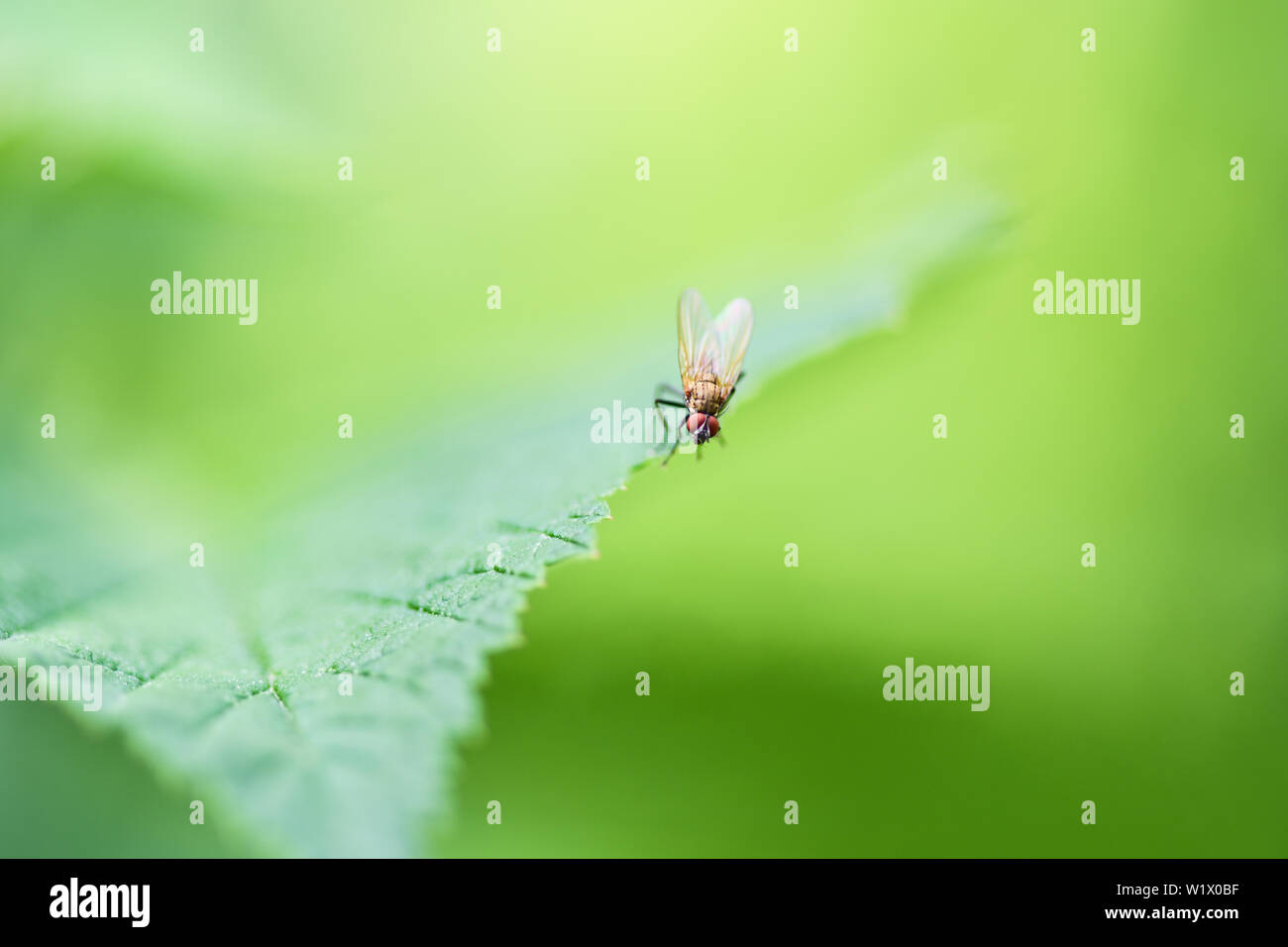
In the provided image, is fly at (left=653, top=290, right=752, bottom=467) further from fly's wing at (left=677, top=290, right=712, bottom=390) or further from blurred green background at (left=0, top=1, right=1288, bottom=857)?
blurred green background at (left=0, top=1, right=1288, bottom=857)

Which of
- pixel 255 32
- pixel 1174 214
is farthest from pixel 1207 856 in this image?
pixel 255 32

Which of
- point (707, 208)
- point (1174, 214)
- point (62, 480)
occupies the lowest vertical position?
point (62, 480)

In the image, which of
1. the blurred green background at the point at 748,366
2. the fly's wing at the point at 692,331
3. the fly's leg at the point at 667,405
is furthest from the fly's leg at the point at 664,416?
the blurred green background at the point at 748,366

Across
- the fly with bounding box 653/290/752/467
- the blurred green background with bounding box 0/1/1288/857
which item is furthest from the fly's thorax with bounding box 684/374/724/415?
the blurred green background with bounding box 0/1/1288/857

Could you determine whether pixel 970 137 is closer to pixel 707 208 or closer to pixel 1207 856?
pixel 707 208

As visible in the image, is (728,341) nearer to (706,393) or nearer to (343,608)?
(706,393)

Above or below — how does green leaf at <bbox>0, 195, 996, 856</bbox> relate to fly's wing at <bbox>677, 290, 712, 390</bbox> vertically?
below
